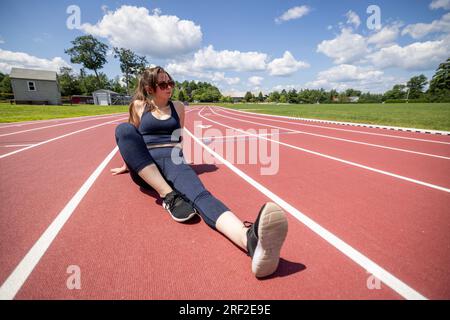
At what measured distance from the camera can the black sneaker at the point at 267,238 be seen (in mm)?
1647

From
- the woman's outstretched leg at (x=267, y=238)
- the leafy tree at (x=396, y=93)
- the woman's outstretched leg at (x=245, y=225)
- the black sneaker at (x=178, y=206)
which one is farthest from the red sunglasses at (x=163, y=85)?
the leafy tree at (x=396, y=93)

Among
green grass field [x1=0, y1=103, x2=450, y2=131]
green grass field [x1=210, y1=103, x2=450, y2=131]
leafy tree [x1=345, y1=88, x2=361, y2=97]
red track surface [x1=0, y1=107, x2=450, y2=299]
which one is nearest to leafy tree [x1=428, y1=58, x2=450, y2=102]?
leafy tree [x1=345, y1=88, x2=361, y2=97]

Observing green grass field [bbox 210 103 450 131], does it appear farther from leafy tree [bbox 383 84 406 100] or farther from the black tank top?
leafy tree [bbox 383 84 406 100]

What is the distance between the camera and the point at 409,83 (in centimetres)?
11681

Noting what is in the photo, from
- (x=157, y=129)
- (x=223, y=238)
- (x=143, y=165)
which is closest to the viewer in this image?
(x=223, y=238)

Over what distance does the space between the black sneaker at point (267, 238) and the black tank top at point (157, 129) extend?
6.81 feet

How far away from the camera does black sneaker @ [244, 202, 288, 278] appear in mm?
1647

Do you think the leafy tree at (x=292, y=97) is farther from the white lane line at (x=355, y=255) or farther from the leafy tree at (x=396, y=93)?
the white lane line at (x=355, y=255)

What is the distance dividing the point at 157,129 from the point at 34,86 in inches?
2132

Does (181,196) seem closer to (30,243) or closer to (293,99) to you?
(30,243)

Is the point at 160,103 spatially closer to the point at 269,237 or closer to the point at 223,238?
the point at 223,238

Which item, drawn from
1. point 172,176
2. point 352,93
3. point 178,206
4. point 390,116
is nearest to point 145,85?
point 172,176

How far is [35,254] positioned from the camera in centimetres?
208

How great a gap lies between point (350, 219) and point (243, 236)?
1.60 meters
